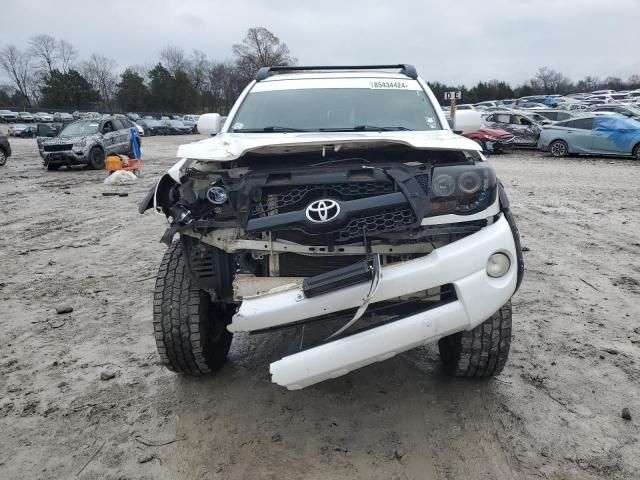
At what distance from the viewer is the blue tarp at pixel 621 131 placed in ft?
48.8

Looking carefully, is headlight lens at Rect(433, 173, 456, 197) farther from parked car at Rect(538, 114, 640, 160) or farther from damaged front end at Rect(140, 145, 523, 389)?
parked car at Rect(538, 114, 640, 160)

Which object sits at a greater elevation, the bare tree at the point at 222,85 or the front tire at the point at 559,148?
the bare tree at the point at 222,85

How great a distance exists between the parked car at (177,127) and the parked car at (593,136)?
31597mm

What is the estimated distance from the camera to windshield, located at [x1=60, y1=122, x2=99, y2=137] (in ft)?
53.1

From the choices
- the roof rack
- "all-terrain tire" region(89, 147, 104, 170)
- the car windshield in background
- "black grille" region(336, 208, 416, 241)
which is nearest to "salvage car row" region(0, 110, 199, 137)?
"all-terrain tire" region(89, 147, 104, 170)

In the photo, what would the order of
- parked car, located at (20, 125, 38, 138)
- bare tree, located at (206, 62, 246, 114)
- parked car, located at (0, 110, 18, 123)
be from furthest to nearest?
bare tree, located at (206, 62, 246, 114) < parked car, located at (0, 110, 18, 123) < parked car, located at (20, 125, 38, 138)

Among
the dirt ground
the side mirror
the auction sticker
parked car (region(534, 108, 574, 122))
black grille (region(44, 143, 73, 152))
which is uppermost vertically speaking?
the auction sticker

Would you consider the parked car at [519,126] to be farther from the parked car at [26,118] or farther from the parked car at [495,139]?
the parked car at [26,118]

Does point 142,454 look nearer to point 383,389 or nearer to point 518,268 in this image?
point 383,389

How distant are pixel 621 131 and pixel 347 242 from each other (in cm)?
1566

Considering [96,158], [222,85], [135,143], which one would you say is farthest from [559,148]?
[222,85]

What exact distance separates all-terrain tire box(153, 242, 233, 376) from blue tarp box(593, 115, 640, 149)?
51.2ft

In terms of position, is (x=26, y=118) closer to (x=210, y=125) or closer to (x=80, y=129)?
(x=80, y=129)

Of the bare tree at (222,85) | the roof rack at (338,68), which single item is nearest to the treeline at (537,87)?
the bare tree at (222,85)
